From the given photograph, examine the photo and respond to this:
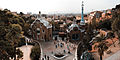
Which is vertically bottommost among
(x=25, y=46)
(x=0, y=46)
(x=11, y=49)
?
(x=25, y=46)

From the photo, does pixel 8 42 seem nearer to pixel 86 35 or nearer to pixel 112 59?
pixel 112 59

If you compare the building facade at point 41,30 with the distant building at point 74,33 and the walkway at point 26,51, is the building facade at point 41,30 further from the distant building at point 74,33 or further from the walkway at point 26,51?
the distant building at point 74,33

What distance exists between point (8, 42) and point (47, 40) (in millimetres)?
17518

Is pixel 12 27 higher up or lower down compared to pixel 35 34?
higher up

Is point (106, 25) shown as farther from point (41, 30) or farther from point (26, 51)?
point (26, 51)

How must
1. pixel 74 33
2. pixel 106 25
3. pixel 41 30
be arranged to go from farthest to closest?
pixel 106 25 < pixel 41 30 < pixel 74 33

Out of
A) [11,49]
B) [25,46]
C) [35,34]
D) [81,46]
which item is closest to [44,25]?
[35,34]

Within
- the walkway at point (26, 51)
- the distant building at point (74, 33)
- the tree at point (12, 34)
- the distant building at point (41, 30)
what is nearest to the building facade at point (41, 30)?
the distant building at point (41, 30)

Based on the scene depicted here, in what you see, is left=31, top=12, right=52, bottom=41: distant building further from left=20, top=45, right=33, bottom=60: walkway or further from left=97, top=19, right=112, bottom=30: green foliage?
left=97, top=19, right=112, bottom=30: green foliage

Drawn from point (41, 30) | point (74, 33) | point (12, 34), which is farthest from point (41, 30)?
point (12, 34)

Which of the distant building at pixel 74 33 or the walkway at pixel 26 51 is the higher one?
the distant building at pixel 74 33

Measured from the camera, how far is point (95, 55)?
2320cm

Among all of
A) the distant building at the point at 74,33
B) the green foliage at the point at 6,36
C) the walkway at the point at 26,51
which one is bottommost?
the walkway at the point at 26,51

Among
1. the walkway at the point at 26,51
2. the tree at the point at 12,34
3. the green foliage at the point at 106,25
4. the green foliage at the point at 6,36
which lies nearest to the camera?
the green foliage at the point at 6,36
